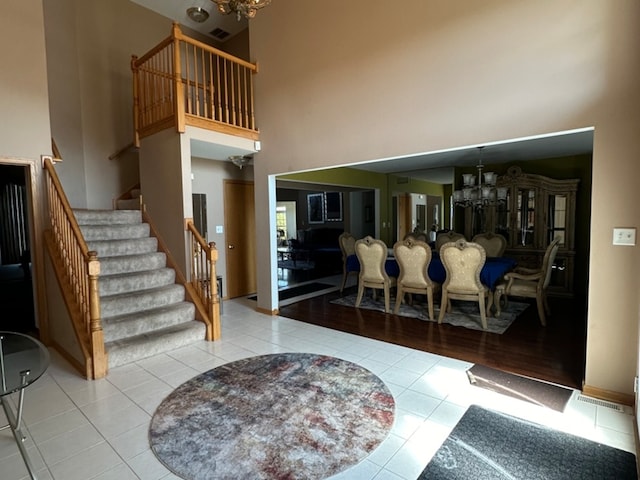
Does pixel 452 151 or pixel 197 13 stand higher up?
pixel 197 13

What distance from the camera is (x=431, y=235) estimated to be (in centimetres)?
1047

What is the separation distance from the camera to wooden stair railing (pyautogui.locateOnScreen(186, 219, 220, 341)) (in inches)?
158

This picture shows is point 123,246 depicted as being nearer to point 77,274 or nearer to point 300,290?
point 77,274

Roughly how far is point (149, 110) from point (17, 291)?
163 inches

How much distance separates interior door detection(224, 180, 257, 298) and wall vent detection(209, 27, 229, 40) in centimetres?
286

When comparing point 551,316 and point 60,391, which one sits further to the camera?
point 551,316

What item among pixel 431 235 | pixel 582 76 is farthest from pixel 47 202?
pixel 431 235

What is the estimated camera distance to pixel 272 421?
2352 millimetres

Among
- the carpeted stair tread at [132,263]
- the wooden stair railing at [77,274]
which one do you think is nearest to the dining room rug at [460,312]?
the carpeted stair tread at [132,263]

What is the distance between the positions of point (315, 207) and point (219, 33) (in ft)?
19.4

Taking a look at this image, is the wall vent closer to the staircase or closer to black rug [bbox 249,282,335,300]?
the staircase

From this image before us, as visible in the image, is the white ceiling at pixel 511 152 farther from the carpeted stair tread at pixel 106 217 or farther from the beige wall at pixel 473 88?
the carpeted stair tread at pixel 106 217

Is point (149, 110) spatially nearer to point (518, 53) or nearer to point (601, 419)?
point (518, 53)

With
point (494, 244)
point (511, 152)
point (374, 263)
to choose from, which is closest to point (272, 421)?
point (374, 263)
